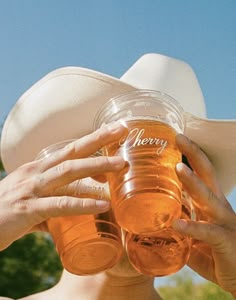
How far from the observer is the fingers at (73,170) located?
3.19 ft

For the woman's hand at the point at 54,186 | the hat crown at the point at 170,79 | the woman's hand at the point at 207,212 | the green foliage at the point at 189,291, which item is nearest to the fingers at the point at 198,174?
the woman's hand at the point at 207,212

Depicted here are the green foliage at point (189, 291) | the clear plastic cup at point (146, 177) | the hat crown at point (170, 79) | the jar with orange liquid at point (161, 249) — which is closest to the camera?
the clear plastic cup at point (146, 177)

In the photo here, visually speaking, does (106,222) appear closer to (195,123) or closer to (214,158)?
(195,123)

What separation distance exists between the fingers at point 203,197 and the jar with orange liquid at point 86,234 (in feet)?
0.49

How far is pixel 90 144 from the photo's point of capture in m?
1.03

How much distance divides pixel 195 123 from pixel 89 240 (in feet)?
1.33

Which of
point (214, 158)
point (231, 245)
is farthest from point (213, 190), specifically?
point (214, 158)

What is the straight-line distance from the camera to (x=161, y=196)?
95cm

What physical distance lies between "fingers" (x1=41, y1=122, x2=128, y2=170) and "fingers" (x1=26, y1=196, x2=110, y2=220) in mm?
72

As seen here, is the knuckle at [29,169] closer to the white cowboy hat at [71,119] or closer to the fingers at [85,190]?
the fingers at [85,190]

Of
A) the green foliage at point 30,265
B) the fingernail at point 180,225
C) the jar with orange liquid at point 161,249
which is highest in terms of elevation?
the fingernail at point 180,225

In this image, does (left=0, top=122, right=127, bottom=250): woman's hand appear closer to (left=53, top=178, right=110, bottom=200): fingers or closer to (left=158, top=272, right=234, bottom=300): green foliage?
(left=53, top=178, right=110, bottom=200): fingers

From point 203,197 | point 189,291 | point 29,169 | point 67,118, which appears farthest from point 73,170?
point 189,291

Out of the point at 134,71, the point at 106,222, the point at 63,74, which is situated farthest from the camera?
the point at 134,71
